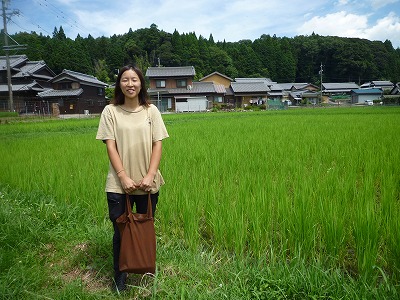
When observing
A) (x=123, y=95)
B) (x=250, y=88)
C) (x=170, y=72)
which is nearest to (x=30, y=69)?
(x=170, y=72)

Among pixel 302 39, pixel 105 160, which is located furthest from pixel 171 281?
pixel 302 39

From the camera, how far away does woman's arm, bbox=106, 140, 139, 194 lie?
1.61 metres

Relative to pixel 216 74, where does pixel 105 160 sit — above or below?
below

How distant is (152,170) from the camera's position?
65.8 inches

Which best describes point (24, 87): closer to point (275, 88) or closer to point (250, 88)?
point (250, 88)

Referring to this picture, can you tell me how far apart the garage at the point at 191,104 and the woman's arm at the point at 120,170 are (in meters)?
28.7

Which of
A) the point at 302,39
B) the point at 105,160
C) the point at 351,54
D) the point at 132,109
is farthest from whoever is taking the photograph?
the point at 302,39

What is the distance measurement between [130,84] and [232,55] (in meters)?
55.9

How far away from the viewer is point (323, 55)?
59.1 meters

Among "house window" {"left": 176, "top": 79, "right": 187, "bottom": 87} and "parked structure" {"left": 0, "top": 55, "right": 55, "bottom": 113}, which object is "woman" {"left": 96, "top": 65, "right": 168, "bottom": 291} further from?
"house window" {"left": 176, "top": 79, "right": 187, "bottom": 87}

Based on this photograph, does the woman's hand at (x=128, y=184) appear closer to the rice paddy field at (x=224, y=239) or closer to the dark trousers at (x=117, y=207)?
the dark trousers at (x=117, y=207)

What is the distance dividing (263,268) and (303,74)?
64882 mm

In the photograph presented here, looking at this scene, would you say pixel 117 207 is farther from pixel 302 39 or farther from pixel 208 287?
pixel 302 39

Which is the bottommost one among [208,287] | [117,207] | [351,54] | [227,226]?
[208,287]
